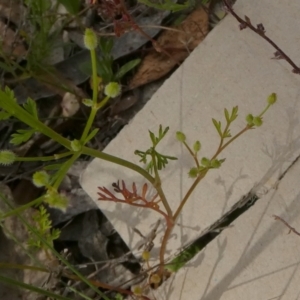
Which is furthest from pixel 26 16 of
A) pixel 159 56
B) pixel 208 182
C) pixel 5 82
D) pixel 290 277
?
Answer: pixel 290 277

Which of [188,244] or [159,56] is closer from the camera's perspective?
[188,244]

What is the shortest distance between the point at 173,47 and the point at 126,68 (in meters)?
0.15

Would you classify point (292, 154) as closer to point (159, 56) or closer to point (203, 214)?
point (203, 214)

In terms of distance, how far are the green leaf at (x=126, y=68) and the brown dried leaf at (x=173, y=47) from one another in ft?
0.13

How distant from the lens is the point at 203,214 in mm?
1224

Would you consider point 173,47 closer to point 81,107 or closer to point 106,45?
point 106,45

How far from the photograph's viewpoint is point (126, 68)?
1408 mm

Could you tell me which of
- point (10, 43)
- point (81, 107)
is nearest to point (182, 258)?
point (81, 107)

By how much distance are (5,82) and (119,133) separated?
385 mm

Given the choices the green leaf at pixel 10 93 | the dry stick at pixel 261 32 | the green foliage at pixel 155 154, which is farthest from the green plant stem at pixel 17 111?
the dry stick at pixel 261 32

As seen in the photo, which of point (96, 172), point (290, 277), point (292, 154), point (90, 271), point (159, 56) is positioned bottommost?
point (90, 271)

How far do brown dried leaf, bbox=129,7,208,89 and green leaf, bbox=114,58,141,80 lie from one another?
0.04 metres

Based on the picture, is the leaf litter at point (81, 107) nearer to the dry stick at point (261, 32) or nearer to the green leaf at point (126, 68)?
the green leaf at point (126, 68)

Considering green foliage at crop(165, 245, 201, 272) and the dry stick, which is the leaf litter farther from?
the dry stick
